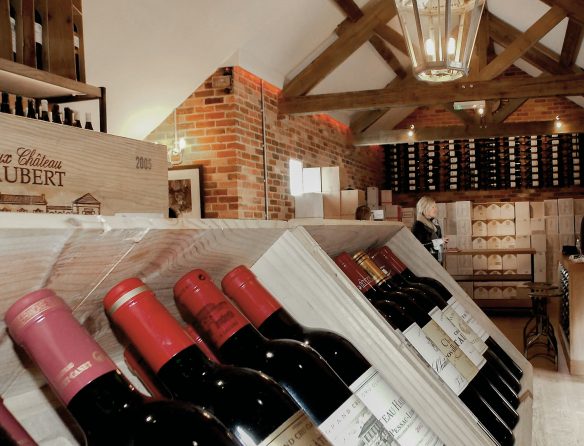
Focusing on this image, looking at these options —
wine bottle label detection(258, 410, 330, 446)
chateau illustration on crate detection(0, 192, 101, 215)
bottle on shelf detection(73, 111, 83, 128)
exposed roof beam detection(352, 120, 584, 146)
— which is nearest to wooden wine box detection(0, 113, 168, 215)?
chateau illustration on crate detection(0, 192, 101, 215)

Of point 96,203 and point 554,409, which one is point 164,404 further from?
point 554,409

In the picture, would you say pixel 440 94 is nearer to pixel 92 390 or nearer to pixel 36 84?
pixel 36 84

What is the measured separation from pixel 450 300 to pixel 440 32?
180 cm

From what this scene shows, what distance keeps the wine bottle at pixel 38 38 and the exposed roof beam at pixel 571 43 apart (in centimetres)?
558

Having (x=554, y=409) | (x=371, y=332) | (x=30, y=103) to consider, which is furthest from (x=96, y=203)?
(x=554, y=409)

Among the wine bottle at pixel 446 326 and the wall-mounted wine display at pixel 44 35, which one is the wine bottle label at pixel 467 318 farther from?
the wall-mounted wine display at pixel 44 35

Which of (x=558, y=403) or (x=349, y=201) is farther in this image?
(x=349, y=201)

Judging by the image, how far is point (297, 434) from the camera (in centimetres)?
56

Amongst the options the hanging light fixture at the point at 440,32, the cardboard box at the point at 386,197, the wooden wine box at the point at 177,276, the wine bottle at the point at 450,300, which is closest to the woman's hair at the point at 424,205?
the hanging light fixture at the point at 440,32

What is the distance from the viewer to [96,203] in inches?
67.1

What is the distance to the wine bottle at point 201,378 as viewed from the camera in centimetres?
54

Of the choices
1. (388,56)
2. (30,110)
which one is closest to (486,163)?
(388,56)

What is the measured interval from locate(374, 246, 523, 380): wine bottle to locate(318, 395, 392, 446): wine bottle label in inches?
22.3

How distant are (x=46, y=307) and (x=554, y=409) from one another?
12.4 feet
